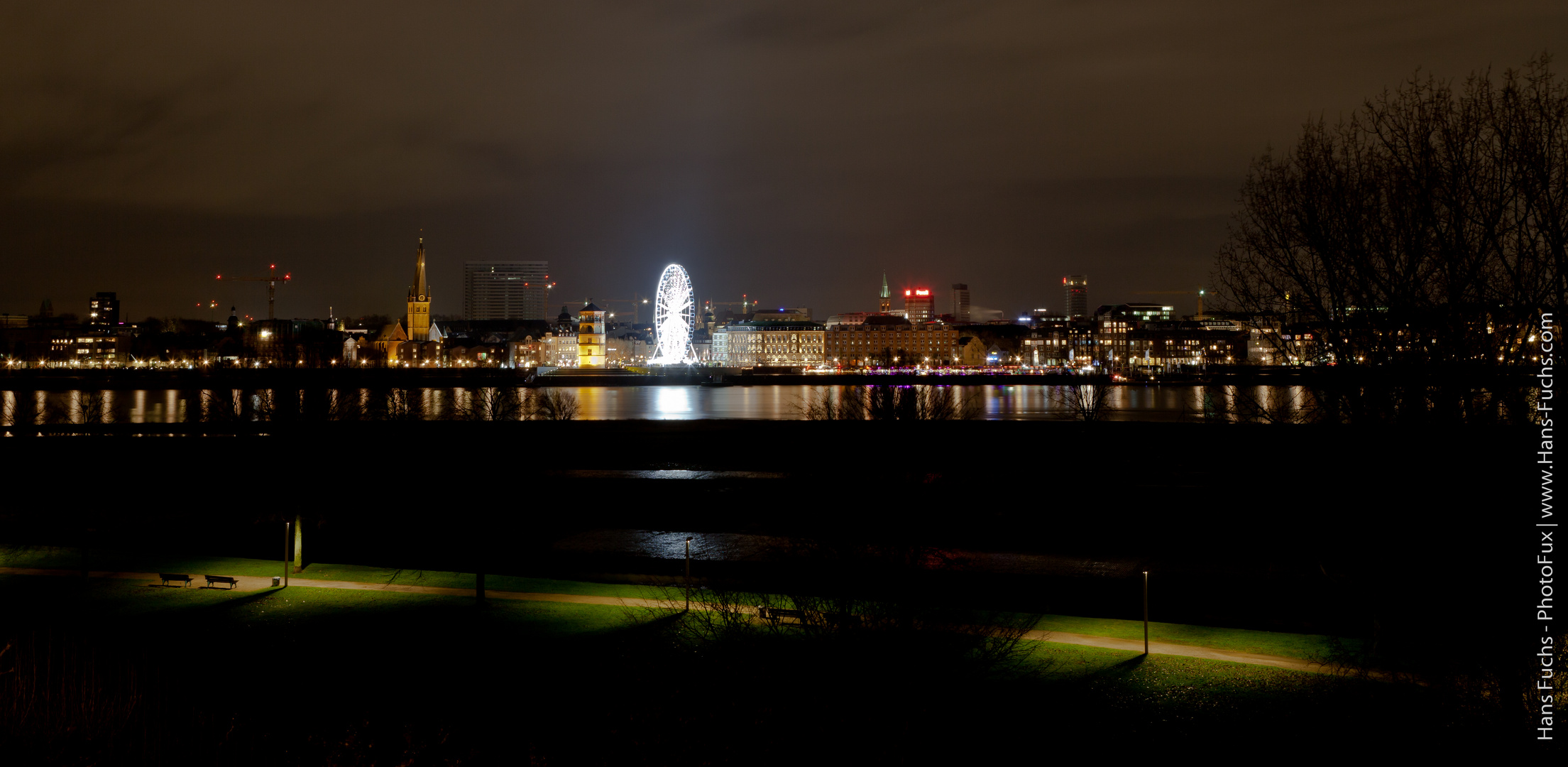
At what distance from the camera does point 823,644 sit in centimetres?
699

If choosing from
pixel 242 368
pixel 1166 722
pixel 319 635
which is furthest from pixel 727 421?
pixel 242 368

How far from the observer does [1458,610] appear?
6.56 meters

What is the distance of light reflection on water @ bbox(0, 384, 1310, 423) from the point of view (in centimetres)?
4259

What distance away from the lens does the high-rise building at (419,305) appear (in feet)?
493

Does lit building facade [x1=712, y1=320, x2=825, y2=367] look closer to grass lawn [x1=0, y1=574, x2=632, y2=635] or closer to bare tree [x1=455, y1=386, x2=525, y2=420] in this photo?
bare tree [x1=455, y1=386, x2=525, y2=420]

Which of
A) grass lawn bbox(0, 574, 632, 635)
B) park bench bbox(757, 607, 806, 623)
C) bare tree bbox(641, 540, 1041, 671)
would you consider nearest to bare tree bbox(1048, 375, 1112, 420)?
grass lawn bbox(0, 574, 632, 635)

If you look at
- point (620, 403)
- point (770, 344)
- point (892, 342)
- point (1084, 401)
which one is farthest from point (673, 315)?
point (892, 342)

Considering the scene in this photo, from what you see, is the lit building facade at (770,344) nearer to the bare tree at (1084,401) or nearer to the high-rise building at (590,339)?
the high-rise building at (590,339)

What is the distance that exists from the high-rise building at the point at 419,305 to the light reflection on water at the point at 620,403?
66.3 metres

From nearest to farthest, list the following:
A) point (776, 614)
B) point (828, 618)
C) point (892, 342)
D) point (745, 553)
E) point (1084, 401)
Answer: point (828, 618), point (776, 614), point (745, 553), point (1084, 401), point (892, 342)

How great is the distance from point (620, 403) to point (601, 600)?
6163cm

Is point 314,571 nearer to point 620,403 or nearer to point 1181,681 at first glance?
point 1181,681

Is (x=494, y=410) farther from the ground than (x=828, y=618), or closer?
farther from the ground

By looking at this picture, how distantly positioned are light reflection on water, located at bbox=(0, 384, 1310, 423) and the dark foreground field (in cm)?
1941
